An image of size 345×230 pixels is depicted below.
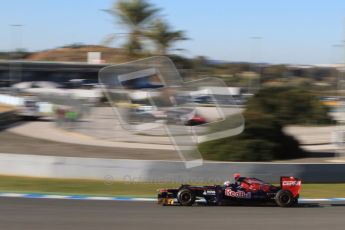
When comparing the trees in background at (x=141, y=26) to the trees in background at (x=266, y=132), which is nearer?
the trees in background at (x=266, y=132)

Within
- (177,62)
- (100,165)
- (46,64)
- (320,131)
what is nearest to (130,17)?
(177,62)

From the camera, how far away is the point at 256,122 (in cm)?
1848

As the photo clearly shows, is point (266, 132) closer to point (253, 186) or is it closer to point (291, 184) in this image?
point (291, 184)

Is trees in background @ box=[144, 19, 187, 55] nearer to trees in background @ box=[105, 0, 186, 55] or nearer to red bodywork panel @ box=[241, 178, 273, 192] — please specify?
trees in background @ box=[105, 0, 186, 55]

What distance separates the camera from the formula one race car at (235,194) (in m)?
10.1

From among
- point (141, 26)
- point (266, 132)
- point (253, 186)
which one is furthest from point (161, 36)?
→ point (253, 186)

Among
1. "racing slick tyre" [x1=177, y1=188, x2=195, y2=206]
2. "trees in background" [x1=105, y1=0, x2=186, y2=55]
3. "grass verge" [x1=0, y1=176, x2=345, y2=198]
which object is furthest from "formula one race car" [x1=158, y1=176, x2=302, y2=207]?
"trees in background" [x1=105, y1=0, x2=186, y2=55]

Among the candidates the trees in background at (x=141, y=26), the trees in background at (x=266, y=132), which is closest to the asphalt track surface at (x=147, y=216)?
the trees in background at (x=266, y=132)

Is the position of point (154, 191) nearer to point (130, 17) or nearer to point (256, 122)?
point (256, 122)

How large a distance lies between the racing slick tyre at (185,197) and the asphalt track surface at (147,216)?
6.3 inches

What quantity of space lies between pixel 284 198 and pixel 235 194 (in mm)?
1016

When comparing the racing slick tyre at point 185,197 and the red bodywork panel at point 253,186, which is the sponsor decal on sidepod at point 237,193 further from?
the racing slick tyre at point 185,197

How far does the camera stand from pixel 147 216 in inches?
355

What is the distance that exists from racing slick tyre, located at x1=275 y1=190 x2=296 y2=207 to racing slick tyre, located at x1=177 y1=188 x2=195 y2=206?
1.71 metres
